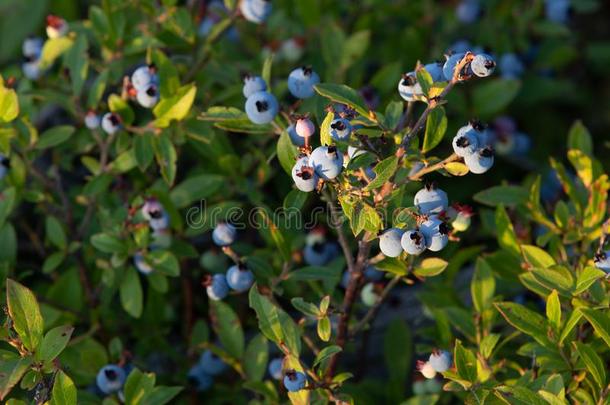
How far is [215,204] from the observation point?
8.13 feet

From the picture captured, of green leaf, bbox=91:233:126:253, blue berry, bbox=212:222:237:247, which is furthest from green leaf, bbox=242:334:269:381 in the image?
green leaf, bbox=91:233:126:253

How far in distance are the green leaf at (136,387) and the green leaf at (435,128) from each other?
33.4 inches

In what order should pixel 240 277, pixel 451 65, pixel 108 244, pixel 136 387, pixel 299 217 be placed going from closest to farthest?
pixel 451 65 < pixel 136 387 < pixel 240 277 < pixel 108 244 < pixel 299 217

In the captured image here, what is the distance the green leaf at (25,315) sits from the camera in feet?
5.64

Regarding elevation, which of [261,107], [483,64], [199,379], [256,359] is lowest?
[199,379]

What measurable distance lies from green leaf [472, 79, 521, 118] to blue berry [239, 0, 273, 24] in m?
0.95

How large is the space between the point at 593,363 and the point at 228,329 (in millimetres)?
956

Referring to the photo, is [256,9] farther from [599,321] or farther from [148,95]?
[599,321]

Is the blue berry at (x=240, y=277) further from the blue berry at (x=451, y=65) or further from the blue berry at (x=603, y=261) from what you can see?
the blue berry at (x=603, y=261)

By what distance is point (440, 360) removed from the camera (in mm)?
1824

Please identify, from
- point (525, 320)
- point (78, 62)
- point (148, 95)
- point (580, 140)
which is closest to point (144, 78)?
point (148, 95)

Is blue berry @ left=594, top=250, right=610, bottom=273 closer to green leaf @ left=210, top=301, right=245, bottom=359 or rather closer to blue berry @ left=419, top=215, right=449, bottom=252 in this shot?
blue berry @ left=419, top=215, right=449, bottom=252

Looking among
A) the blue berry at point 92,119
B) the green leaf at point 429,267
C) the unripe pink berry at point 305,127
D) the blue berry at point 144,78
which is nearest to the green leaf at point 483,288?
the green leaf at point 429,267

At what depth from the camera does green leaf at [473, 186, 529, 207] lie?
2205 mm
